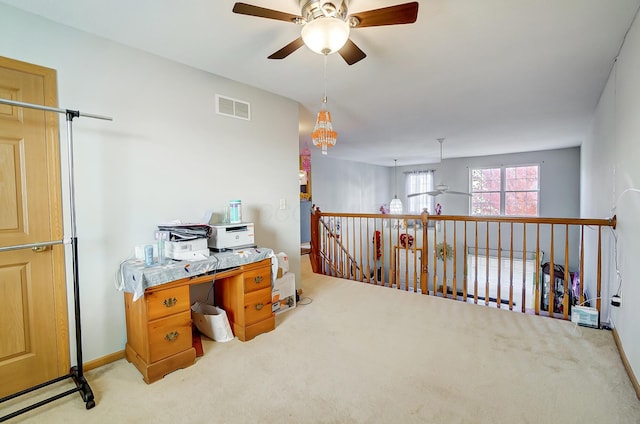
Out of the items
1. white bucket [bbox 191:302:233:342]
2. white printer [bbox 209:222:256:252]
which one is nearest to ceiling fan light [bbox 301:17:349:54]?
white printer [bbox 209:222:256:252]

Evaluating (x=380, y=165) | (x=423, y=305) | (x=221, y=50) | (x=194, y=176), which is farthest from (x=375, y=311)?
(x=380, y=165)

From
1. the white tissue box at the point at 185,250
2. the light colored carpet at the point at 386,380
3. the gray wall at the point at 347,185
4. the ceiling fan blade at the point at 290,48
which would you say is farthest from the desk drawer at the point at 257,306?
the gray wall at the point at 347,185

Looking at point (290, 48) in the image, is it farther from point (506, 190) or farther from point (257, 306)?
point (506, 190)

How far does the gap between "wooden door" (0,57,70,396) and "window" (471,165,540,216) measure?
28.6ft

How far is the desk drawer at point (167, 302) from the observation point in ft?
6.14

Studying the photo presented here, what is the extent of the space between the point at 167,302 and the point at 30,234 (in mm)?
935

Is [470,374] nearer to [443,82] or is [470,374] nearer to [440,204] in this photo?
[443,82]

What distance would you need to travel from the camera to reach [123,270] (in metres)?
2.03

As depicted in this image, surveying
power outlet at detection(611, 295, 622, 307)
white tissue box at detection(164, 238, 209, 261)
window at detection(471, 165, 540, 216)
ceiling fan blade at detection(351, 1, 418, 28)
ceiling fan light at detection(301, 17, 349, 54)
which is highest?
ceiling fan blade at detection(351, 1, 418, 28)

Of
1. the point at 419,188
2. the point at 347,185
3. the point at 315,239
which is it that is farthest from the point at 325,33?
the point at 419,188

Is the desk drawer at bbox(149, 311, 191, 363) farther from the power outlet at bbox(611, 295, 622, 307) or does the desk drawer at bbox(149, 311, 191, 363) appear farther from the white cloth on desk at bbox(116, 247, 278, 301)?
the power outlet at bbox(611, 295, 622, 307)

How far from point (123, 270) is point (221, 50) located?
179 centimetres

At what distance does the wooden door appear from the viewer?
68.7 inches

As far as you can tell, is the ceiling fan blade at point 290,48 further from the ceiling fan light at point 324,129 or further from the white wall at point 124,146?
the white wall at point 124,146
